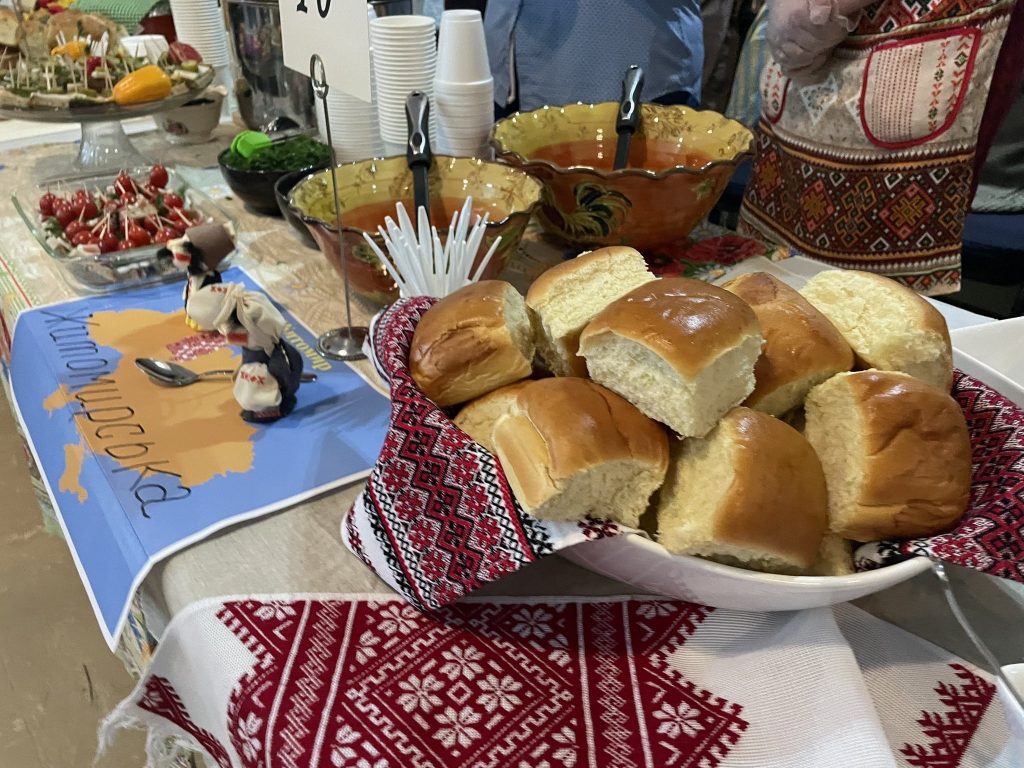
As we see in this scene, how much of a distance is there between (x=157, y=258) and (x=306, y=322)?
0.23 metres

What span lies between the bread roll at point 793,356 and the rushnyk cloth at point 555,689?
0.46 ft

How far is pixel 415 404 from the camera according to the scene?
50 centimetres

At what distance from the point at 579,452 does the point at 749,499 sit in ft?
0.33

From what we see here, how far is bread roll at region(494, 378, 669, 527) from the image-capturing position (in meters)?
0.44

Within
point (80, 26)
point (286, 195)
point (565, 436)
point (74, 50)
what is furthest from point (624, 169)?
point (80, 26)

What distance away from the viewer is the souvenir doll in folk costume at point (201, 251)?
2.57 feet

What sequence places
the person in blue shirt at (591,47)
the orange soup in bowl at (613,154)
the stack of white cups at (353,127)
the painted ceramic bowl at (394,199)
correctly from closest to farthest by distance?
the painted ceramic bowl at (394,199) < the orange soup in bowl at (613,154) < the stack of white cups at (353,127) < the person in blue shirt at (591,47)

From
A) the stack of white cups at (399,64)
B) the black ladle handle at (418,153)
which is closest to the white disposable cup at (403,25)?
the stack of white cups at (399,64)

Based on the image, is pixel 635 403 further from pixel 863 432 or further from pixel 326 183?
pixel 326 183

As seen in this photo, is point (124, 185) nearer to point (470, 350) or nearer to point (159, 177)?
point (159, 177)

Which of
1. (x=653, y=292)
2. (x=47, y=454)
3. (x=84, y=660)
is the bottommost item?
(x=84, y=660)

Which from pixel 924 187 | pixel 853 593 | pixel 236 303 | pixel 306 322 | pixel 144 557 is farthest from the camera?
pixel 924 187

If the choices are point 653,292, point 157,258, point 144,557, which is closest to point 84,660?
point 157,258

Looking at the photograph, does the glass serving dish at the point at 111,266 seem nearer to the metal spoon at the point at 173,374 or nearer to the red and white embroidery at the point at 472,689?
the metal spoon at the point at 173,374
